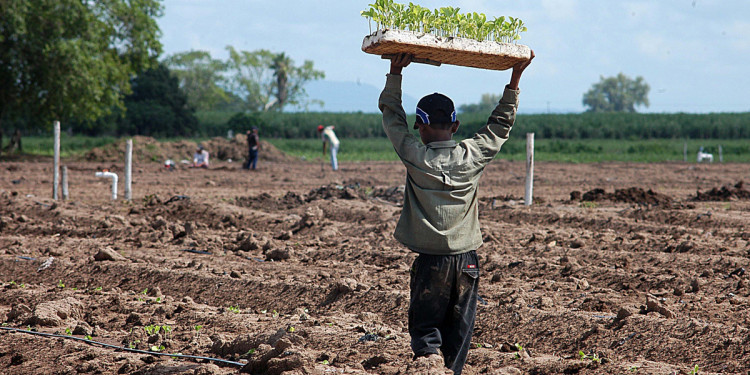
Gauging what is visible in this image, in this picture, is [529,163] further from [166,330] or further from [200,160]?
[200,160]

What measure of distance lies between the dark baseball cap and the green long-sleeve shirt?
0.12 meters

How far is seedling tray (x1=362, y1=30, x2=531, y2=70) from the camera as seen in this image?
3646mm

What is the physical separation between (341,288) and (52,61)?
2512 cm

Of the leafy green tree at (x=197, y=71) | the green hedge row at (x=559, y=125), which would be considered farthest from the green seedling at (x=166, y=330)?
the leafy green tree at (x=197, y=71)

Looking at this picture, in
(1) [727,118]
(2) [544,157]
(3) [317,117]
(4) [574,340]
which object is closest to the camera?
(4) [574,340]

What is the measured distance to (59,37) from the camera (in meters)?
28.2

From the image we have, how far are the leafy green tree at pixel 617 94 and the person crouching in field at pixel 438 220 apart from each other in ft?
408

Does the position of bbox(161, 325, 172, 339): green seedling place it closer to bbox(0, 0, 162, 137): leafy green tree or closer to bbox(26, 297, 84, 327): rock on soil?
bbox(26, 297, 84, 327): rock on soil

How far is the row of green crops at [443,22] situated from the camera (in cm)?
378

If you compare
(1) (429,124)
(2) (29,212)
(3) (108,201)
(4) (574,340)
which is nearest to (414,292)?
(1) (429,124)

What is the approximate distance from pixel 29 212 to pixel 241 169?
47.0ft

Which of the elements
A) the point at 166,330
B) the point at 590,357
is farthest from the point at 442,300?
the point at 166,330

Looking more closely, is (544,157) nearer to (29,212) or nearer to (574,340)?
(29,212)

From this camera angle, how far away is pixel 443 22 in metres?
3.87
